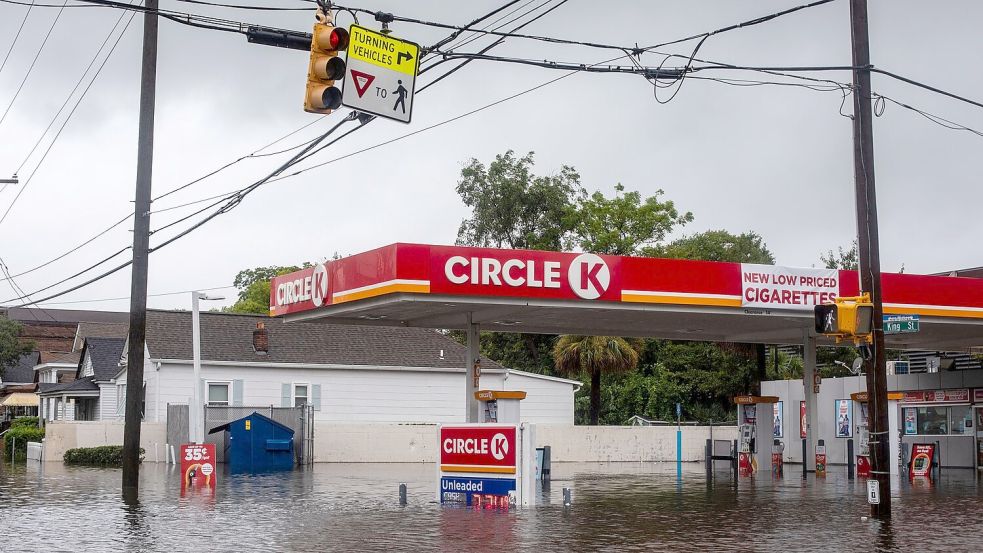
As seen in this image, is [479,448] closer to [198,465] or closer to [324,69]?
[198,465]

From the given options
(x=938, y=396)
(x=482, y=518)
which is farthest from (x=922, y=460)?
(x=482, y=518)

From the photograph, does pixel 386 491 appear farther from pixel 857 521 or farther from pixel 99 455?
pixel 99 455

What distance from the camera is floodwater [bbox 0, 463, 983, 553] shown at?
15703mm

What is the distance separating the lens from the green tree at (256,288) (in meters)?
83.2

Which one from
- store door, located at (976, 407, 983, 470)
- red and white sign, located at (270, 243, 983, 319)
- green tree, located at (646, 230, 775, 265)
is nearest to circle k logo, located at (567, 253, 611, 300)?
red and white sign, located at (270, 243, 983, 319)

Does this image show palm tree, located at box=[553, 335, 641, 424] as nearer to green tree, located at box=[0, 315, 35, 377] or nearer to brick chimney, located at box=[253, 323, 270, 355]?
brick chimney, located at box=[253, 323, 270, 355]

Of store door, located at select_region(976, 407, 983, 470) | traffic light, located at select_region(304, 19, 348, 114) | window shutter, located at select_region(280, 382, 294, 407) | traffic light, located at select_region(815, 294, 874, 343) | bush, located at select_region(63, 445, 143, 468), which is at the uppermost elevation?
traffic light, located at select_region(304, 19, 348, 114)

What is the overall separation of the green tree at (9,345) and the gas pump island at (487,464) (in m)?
72.2

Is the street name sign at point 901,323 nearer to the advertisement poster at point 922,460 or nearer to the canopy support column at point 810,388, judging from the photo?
the canopy support column at point 810,388

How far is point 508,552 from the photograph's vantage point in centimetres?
1460

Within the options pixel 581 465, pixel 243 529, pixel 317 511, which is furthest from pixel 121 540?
pixel 581 465

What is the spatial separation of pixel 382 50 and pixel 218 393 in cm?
3125

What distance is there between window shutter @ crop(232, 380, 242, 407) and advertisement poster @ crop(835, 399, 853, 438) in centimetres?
2178

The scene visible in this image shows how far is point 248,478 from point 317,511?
37.5 ft
